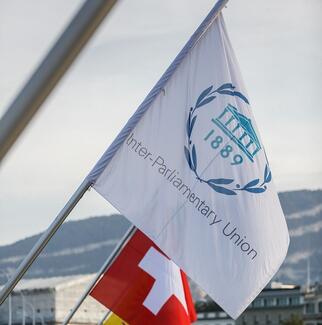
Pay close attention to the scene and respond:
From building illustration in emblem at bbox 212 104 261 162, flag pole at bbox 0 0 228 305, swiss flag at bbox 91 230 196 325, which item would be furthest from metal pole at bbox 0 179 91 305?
swiss flag at bbox 91 230 196 325

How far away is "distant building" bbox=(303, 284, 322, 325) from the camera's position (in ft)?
518

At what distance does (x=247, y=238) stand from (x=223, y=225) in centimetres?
25

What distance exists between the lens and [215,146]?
39.9ft

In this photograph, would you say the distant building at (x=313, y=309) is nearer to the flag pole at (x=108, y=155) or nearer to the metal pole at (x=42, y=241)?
the flag pole at (x=108, y=155)

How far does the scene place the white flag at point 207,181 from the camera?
38.9ft

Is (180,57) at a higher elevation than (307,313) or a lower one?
lower

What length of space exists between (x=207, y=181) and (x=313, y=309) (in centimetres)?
14860

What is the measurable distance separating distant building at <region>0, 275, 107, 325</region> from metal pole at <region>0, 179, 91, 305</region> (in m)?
126

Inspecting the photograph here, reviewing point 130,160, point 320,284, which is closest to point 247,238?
point 130,160

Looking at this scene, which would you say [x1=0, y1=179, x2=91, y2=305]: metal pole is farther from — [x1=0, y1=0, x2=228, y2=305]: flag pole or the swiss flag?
the swiss flag

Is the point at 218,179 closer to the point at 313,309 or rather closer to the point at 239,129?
the point at 239,129

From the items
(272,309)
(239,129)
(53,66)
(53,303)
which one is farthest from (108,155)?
(272,309)

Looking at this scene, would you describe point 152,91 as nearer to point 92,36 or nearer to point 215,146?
point 215,146

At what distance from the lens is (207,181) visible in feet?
39.4
